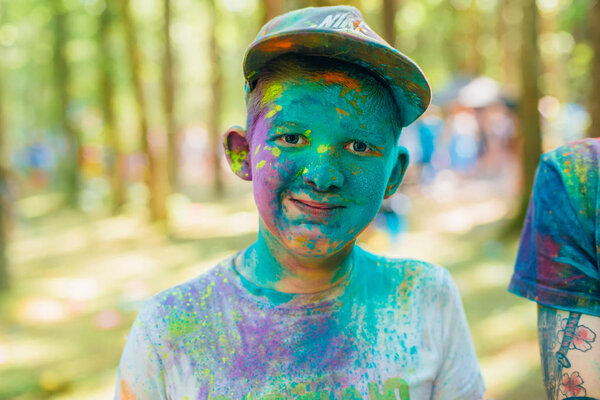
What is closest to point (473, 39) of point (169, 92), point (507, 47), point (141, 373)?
point (507, 47)

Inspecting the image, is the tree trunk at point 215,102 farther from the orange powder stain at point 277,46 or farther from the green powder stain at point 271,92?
the orange powder stain at point 277,46

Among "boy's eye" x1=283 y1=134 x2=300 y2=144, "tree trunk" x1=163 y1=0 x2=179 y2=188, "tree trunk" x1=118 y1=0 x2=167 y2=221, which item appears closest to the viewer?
"boy's eye" x1=283 y1=134 x2=300 y2=144

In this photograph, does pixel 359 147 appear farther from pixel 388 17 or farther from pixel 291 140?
A: pixel 388 17

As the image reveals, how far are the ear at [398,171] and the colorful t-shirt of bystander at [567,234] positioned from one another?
17.6 inches

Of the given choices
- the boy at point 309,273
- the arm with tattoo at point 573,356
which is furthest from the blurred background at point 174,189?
the boy at point 309,273

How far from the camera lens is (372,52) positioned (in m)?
1.53

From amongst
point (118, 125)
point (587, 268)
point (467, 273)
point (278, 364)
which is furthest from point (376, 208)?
point (118, 125)

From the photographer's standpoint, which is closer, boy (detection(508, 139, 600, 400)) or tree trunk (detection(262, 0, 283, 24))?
boy (detection(508, 139, 600, 400))

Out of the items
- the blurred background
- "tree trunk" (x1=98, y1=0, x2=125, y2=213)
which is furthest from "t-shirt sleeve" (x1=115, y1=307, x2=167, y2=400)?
"tree trunk" (x1=98, y1=0, x2=125, y2=213)

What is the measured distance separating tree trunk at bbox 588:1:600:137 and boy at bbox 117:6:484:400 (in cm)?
450

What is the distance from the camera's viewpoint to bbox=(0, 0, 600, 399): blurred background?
6.48m

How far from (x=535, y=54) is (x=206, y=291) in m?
9.56

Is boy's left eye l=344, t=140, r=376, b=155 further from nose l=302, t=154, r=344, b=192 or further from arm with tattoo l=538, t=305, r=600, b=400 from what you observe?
arm with tattoo l=538, t=305, r=600, b=400

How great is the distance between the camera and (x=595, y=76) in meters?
5.61
